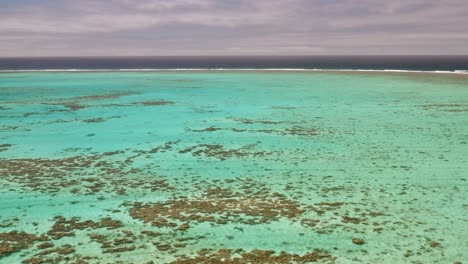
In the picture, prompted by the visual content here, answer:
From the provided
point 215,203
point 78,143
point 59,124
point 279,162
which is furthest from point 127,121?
point 215,203

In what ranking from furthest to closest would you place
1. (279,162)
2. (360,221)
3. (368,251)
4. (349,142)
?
(349,142) < (279,162) < (360,221) < (368,251)

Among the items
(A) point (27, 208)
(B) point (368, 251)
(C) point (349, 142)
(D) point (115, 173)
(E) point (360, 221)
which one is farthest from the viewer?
(C) point (349, 142)

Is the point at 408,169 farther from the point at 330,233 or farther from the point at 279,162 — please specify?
the point at 330,233

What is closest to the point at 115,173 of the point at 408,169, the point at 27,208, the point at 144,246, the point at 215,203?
the point at 27,208

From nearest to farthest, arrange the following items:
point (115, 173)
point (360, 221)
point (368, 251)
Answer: point (368, 251)
point (360, 221)
point (115, 173)

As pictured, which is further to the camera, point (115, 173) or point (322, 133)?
point (322, 133)

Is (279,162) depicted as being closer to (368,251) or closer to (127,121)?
(368,251)
